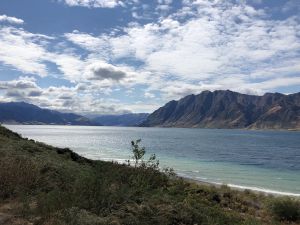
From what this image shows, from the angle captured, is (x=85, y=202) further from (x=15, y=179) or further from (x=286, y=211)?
(x=286, y=211)

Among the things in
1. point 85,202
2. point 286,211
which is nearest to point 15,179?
point 85,202

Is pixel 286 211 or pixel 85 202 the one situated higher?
pixel 85 202

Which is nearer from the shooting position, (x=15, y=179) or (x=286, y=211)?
(x=15, y=179)

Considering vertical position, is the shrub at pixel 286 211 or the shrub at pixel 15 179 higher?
the shrub at pixel 15 179

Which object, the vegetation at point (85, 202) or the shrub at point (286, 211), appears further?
the shrub at point (286, 211)

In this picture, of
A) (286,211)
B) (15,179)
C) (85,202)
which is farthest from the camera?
(286,211)

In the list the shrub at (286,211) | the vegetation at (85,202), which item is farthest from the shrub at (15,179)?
the shrub at (286,211)

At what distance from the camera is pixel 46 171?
15938 millimetres

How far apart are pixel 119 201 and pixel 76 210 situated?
2460mm

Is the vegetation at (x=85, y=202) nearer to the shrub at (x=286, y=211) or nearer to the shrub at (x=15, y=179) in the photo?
the shrub at (x=15, y=179)

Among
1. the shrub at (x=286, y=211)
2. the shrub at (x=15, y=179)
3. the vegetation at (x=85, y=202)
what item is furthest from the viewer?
the shrub at (x=286, y=211)

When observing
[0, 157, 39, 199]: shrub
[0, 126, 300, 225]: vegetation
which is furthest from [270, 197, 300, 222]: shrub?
[0, 157, 39, 199]: shrub

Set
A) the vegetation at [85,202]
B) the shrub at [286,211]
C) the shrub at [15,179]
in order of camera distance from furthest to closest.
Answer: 1. the shrub at [286,211]
2. the shrub at [15,179]
3. the vegetation at [85,202]

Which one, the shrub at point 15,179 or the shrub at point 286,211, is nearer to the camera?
the shrub at point 15,179
